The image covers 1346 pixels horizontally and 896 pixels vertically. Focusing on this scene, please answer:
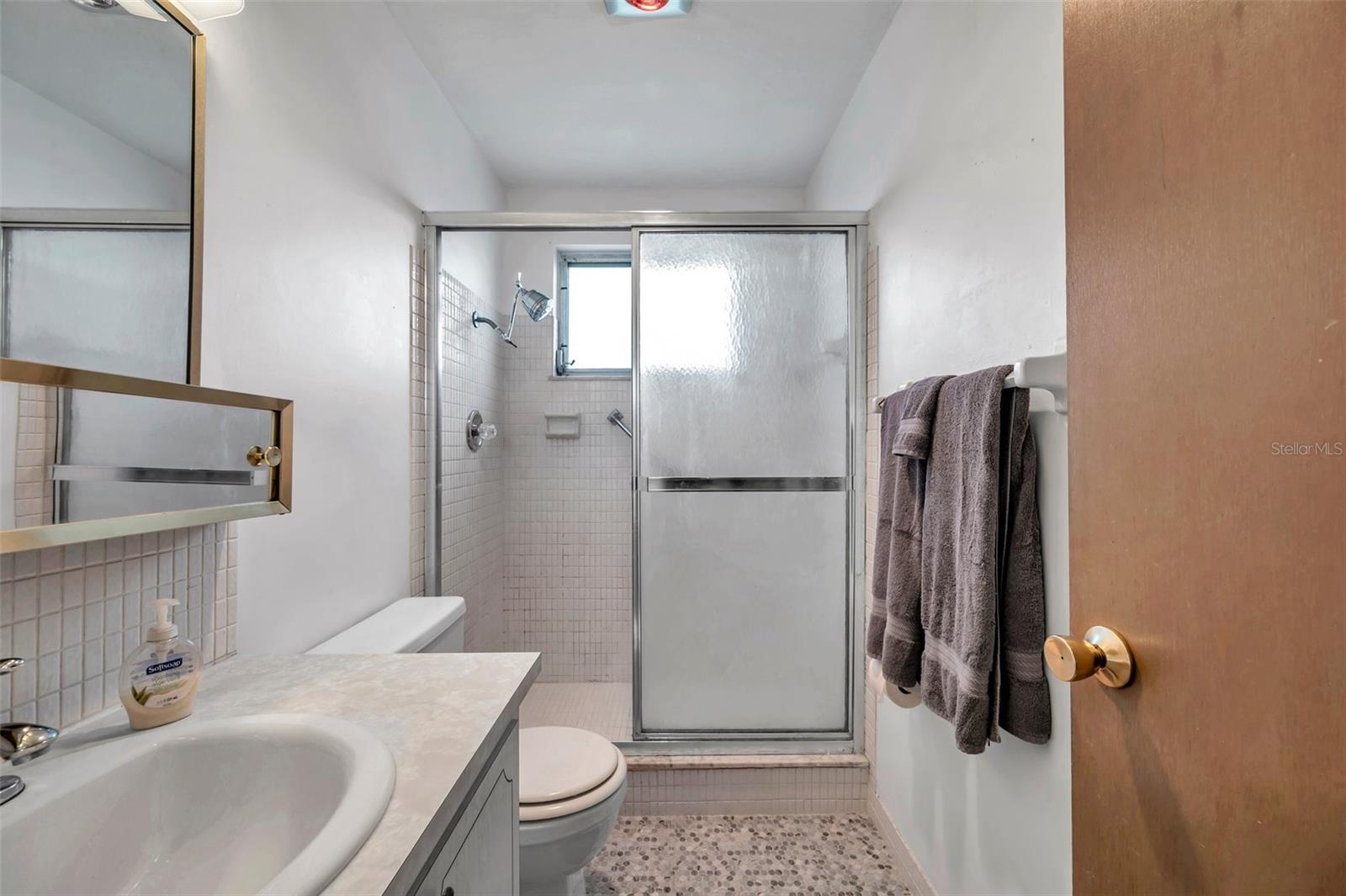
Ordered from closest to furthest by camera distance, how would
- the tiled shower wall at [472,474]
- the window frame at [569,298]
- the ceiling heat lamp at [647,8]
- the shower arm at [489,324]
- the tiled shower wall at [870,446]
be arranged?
the ceiling heat lamp at [647,8] < the tiled shower wall at [870,446] < the tiled shower wall at [472,474] < the shower arm at [489,324] < the window frame at [569,298]

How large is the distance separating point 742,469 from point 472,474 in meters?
1.18

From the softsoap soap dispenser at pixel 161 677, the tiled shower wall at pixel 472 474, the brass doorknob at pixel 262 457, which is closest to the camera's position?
the softsoap soap dispenser at pixel 161 677

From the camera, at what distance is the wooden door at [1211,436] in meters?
0.37

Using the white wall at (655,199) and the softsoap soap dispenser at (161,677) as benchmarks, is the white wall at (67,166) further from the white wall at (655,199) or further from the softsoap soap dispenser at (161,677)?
the white wall at (655,199)

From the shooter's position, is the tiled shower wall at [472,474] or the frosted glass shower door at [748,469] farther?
the tiled shower wall at [472,474]

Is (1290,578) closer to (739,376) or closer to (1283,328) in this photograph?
(1283,328)

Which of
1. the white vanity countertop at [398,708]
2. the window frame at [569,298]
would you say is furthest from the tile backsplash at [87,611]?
Answer: the window frame at [569,298]

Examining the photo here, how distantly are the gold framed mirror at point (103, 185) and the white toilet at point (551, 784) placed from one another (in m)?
0.75

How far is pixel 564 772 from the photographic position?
1394 millimetres

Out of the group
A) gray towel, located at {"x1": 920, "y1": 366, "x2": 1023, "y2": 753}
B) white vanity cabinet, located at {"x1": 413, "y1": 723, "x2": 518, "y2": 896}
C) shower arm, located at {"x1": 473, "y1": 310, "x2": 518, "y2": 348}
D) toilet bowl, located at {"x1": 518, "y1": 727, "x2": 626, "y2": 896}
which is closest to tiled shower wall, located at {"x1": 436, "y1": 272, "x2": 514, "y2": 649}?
shower arm, located at {"x1": 473, "y1": 310, "x2": 518, "y2": 348}

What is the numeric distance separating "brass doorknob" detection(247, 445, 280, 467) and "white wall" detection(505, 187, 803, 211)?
2.21 m

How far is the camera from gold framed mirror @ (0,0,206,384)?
721mm

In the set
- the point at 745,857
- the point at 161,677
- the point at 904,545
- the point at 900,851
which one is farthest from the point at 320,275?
the point at 900,851

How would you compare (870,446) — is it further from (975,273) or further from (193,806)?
(193,806)
